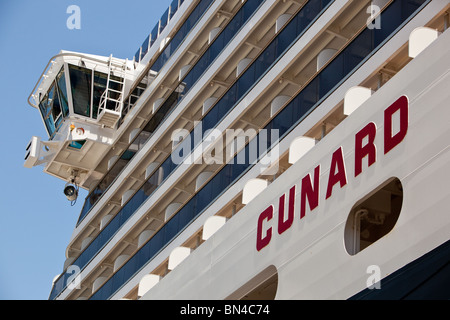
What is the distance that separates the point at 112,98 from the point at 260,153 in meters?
9.90

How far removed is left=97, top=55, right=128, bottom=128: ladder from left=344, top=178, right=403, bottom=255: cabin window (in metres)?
12.3

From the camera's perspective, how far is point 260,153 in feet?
45.3

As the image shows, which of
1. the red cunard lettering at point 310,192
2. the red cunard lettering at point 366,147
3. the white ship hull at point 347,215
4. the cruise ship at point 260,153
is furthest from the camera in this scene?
the red cunard lettering at point 310,192

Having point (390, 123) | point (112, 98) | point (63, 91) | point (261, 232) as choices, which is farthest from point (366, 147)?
point (63, 91)

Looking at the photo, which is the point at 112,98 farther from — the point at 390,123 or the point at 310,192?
the point at 390,123

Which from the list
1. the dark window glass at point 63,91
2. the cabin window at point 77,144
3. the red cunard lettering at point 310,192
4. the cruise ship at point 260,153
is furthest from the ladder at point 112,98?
the red cunard lettering at point 310,192

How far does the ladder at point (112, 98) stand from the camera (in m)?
22.6

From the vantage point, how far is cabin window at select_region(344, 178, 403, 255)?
989cm

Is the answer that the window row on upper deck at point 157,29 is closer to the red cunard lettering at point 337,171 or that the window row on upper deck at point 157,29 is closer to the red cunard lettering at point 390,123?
the red cunard lettering at point 337,171

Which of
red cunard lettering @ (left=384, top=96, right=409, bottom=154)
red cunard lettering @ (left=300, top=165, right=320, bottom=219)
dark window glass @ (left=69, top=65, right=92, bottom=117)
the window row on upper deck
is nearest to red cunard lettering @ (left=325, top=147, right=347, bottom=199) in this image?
red cunard lettering @ (left=300, top=165, right=320, bottom=219)

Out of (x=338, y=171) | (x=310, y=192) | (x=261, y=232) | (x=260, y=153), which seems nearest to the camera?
(x=338, y=171)

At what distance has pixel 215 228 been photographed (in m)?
14.0

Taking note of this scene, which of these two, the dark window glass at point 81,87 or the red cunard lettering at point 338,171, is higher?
the dark window glass at point 81,87

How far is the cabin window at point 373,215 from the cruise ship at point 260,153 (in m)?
0.02
